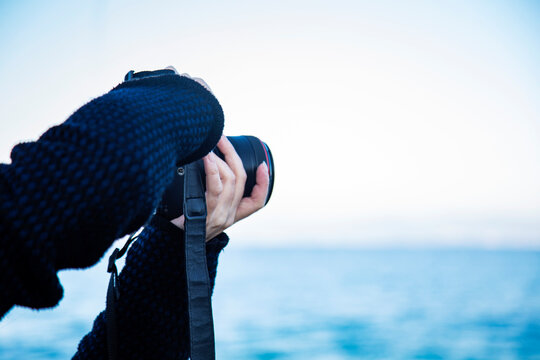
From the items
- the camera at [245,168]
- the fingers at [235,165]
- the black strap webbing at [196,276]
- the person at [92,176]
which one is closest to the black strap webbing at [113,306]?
the black strap webbing at [196,276]

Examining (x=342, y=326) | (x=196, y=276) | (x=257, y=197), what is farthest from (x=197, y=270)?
(x=342, y=326)

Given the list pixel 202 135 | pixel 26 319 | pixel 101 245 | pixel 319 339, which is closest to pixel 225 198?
pixel 202 135

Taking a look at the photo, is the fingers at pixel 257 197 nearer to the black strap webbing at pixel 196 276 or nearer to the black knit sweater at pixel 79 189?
the black strap webbing at pixel 196 276

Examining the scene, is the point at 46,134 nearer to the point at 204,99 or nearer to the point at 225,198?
the point at 204,99

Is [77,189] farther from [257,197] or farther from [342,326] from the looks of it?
[342,326]

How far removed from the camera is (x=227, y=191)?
0.89 metres

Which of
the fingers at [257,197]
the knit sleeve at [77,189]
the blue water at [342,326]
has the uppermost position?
the blue water at [342,326]

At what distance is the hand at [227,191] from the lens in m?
0.84

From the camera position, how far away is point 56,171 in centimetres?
40

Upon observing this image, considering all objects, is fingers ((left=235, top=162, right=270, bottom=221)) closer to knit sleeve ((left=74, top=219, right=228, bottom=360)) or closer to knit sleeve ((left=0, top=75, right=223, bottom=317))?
knit sleeve ((left=74, top=219, right=228, bottom=360))

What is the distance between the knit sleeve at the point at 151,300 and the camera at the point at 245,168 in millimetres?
65

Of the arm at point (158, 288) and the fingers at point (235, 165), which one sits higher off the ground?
the fingers at point (235, 165)

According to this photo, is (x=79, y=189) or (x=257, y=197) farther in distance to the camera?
(x=257, y=197)

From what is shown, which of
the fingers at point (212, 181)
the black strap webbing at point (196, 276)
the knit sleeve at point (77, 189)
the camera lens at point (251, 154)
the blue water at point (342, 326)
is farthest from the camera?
the blue water at point (342, 326)
